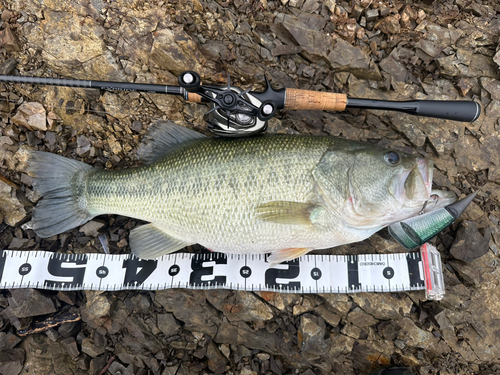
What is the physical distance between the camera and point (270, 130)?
298cm

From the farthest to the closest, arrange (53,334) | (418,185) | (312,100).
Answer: (53,334) < (312,100) < (418,185)

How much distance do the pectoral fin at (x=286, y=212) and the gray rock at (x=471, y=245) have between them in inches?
59.3

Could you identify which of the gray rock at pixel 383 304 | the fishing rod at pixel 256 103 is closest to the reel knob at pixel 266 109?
the fishing rod at pixel 256 103

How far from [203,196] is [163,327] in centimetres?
142

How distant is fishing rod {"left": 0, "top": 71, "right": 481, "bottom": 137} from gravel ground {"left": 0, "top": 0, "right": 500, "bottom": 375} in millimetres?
402

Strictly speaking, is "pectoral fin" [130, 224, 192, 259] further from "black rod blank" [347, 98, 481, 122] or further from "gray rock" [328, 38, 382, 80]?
"gray rock" [328, 38, 382, 80]

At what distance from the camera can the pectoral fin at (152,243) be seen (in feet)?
8.89

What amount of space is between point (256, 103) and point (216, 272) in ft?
5.39

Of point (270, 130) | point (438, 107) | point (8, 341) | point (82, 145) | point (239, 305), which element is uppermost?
point (438, 107)

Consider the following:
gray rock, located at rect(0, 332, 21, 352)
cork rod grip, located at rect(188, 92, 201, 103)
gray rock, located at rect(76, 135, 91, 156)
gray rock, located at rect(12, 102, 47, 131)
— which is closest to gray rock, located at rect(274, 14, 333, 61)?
cork rod grip, located at rect(188, 92, 201, 103)

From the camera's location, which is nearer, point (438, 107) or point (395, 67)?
point (438, 107)

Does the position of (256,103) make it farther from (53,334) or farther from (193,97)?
(53,334)

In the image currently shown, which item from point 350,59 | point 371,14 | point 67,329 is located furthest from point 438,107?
point 67,329

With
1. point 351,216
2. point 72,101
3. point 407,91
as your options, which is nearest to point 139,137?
point 72,101
